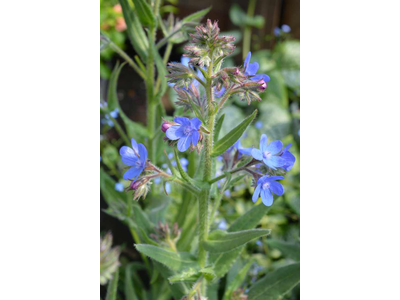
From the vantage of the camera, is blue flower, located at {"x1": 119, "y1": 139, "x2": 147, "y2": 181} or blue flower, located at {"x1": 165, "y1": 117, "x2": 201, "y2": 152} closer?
blue flower, located at {"x1": 165, "y1": 117, "x2": 201, "y2": 152}

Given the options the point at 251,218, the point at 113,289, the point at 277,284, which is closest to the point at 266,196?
the point at 251,218

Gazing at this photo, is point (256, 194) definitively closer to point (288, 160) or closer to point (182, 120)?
point (288, 160)

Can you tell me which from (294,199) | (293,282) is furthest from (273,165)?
(294,199)

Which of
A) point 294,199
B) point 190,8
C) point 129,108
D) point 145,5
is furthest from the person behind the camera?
point 190,8

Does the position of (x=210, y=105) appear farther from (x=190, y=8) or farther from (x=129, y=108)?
(x=190, y=8)

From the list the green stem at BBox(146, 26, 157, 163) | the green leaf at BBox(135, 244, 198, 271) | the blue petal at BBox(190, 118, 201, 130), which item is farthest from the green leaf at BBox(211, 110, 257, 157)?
the green stem at BBox(146, 26, 157, 163)

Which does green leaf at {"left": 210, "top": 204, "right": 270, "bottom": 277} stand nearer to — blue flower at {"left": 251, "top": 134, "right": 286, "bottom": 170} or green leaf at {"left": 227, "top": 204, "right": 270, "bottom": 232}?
green leaf at {"left": 227, "top": 204, "right": 270, "bottom": 232}

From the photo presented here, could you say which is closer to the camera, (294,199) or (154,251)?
(154,251)
